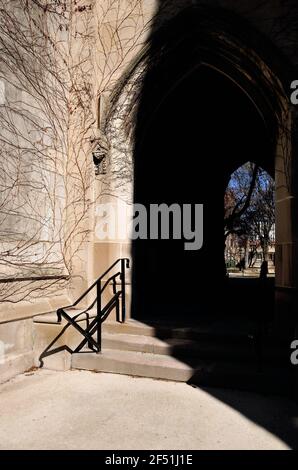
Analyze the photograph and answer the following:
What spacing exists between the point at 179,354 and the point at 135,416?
144 centimetres

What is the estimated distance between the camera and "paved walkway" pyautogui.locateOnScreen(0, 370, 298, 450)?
3094 mm

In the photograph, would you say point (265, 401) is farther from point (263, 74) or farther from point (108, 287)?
point (263, 74)

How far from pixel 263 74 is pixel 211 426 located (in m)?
4.40

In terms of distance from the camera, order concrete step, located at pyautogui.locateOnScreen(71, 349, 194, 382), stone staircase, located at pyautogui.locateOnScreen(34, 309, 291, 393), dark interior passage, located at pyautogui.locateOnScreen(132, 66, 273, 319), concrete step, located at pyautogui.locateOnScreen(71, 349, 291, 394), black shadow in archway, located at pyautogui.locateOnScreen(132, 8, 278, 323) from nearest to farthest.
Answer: concrete step, located at pyautogui.locateOnScreen(71, 349, 291, 394)
stone staircase, located at pyautogui.locateOnScreen(34, 309, 291, 393)
concrete step, located at pyautogui.locateOnScreen(71, 349, 194, 382)
black shadow in archway, located at pyautogui.locateOnScreen(132, 8, 278, 323)
dark interior passage, located at pyautogui.locateOnScreen(132, 66, 273, 319)

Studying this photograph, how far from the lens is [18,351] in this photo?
4938 millimetres

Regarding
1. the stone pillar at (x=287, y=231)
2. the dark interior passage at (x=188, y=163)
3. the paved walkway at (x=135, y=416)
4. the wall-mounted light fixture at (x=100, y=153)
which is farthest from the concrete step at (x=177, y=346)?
the wall-mounted light fixture at (x=100, y=153)

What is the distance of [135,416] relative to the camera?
11.7 feet

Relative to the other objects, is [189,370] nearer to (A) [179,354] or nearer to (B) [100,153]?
(A) [179,354]

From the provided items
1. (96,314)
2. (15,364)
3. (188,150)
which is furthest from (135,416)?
(188,150)

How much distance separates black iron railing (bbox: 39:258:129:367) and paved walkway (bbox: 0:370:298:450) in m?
0.56

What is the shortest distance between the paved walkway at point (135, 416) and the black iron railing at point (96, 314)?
557mm

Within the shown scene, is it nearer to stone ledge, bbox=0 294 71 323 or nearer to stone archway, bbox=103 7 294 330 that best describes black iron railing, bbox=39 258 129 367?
stone ledge, bbox=0 294 71 323

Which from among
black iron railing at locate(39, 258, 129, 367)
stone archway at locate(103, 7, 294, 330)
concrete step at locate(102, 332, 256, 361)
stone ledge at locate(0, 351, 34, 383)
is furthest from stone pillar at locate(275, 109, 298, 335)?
stone ledge at locate(0, 351, 34, 383)
